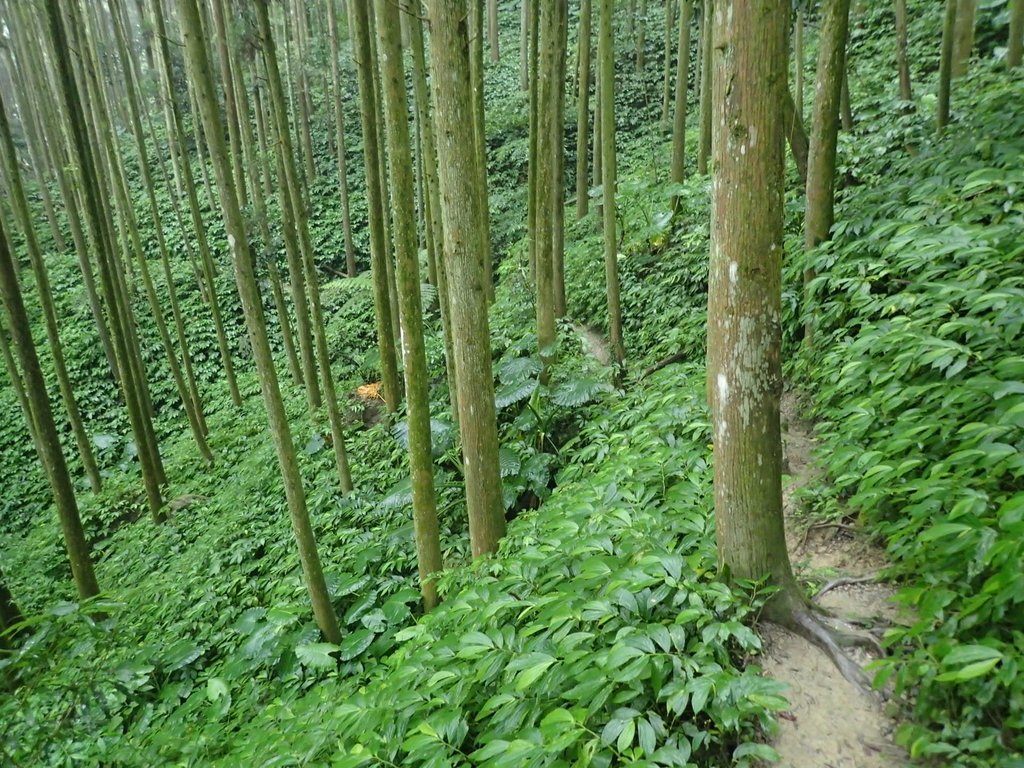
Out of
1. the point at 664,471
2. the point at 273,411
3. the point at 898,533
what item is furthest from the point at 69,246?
the point at 898,533

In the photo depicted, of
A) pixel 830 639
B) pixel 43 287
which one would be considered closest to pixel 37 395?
pixel 830 639

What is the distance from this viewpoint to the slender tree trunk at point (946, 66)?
5566mm

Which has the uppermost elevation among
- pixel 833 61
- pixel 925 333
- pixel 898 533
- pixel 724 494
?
pixel 833 61

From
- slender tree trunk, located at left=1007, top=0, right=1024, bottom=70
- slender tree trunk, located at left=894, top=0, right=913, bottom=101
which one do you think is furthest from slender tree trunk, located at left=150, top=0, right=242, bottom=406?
slender tree trunk, located at left=1007, top=0, right=1024, bottom=70

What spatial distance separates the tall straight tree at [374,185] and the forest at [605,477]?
0.25 feet

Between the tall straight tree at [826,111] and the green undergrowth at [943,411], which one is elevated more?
the tall straight tree at [826,111]

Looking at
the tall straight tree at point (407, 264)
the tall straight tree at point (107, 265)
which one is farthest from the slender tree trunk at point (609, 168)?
the tall straight tree at point (107, 265)

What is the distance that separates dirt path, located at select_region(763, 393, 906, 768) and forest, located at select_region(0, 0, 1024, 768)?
13 millimetres

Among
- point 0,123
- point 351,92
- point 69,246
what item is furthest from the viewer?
point 351,92

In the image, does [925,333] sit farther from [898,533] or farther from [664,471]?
[664,471]

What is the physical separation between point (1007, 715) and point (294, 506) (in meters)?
3.96

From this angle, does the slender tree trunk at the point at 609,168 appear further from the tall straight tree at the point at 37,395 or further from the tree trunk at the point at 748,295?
the tall straight tree at the point at 37,395

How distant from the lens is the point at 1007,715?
178 cm

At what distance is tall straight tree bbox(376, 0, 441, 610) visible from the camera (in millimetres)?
3795
